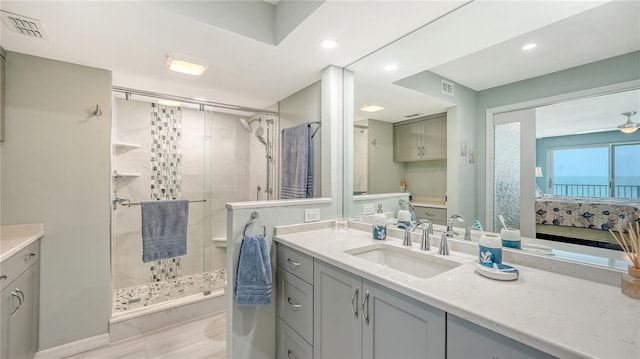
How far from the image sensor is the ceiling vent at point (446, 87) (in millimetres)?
1645

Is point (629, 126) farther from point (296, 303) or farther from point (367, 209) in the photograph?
point (296, 303)

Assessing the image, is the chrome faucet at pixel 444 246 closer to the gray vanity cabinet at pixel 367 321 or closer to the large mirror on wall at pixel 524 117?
the large mirror on wall at pixel 524 117

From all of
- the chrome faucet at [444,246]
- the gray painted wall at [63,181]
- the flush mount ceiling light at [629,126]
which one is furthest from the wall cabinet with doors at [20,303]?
the flush mount ceiling light at [629,126]

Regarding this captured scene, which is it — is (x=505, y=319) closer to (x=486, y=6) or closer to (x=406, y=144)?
(x=406, y=144)

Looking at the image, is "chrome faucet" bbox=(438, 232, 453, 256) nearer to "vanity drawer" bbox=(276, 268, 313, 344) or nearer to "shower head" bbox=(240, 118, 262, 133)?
"vanity drawer" bbox=(276, 268, 313, 344)

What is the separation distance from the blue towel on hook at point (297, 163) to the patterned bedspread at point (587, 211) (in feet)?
5.67

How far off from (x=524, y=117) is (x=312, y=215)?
1474 millimetres

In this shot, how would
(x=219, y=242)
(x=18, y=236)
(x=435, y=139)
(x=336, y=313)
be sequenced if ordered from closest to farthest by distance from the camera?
(x=336, y=313)
(x=435, y=139)
(x=18, y=236)
(x=219, y=242)

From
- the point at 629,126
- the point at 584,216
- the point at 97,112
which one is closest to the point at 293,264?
the point at 584,216

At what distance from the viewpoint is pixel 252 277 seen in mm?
1671

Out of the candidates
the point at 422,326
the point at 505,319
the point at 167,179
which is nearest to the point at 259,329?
the point at 422,326

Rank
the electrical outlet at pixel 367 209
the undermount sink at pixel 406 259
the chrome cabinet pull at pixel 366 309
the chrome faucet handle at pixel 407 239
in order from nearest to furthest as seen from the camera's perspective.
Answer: the chrome cabinet pull at pixel 366 309, the undermount sink at pixel 406 259, the chrome faucet handle at pixel 407 239, the electrical outlet at pixel 367 209

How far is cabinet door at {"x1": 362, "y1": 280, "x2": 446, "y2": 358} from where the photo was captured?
93 centimetres

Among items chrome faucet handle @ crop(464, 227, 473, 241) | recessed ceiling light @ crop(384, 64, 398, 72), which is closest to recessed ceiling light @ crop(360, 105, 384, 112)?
recessed ceiling light @ crop(384, 64, 398, 72)
